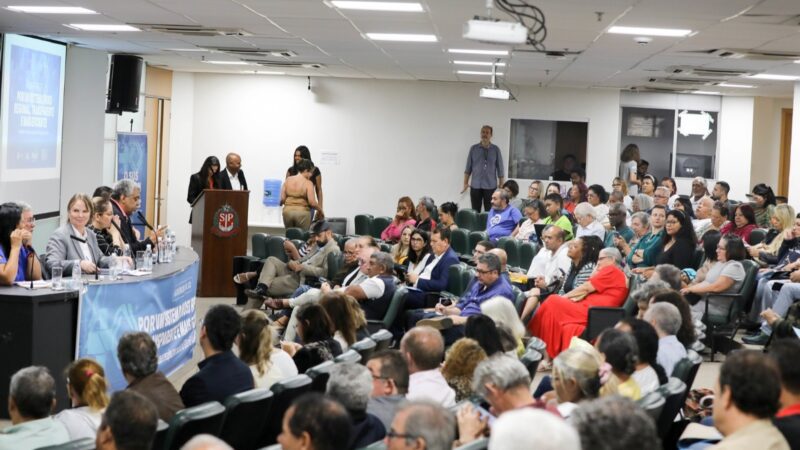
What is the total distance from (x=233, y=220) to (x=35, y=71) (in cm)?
297

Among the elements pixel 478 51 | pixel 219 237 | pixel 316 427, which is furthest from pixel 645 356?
pixel 219 237

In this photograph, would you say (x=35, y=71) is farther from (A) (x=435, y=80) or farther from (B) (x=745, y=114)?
(B) (x=745, y=114)

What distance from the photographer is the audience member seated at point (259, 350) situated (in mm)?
5715

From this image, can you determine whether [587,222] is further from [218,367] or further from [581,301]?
[218,367]

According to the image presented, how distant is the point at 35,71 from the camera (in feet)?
42.3

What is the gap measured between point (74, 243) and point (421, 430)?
5351mm

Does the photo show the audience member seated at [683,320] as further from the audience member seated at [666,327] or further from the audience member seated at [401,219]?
the audience member seated at [401,219]

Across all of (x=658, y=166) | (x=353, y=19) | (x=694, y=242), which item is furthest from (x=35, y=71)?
(x=658, y=166)

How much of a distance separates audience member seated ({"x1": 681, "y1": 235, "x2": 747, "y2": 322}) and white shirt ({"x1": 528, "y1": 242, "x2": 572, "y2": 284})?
1.14 metres

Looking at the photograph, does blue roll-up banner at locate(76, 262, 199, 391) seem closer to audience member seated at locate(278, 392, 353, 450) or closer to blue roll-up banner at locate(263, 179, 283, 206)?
audience member seated at locate(278, 392, 353, 450)

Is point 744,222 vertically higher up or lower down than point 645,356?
higher up

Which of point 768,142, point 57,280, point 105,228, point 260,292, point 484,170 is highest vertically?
point 768,142

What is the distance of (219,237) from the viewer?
504 inches

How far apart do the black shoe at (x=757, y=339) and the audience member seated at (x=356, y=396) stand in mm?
6709
